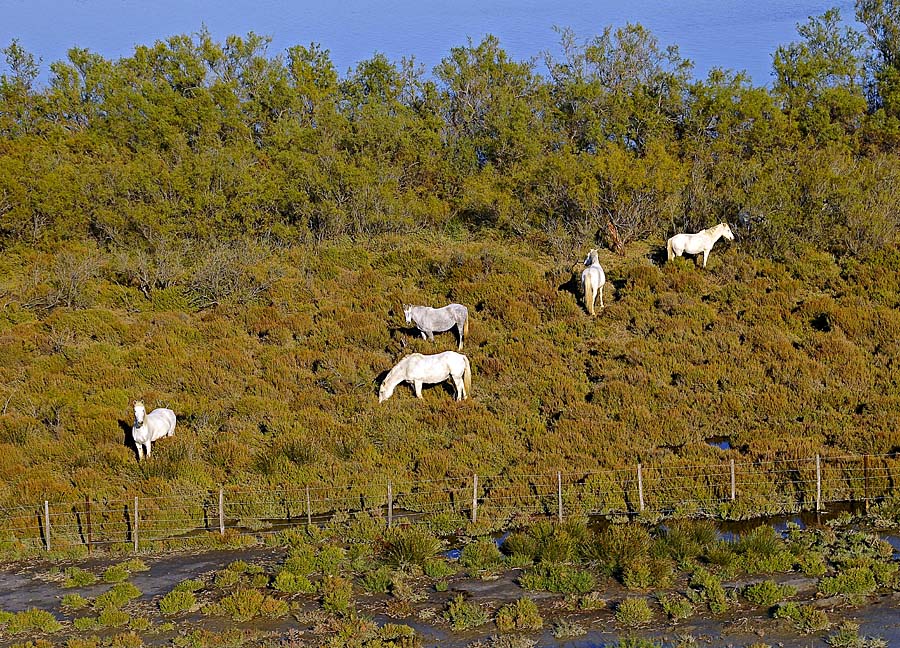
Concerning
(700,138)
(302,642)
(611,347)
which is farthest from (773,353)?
(700,138)

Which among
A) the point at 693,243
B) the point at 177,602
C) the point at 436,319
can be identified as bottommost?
the point at 177,602

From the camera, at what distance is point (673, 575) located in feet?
34.6

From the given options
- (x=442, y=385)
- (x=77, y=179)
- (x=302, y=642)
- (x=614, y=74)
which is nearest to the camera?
(x=302, y=642)

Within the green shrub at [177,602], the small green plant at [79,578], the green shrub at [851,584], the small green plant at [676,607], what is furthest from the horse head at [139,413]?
the green shrub at [851,584]

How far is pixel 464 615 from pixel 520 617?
70 cm

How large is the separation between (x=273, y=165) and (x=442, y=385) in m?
17.3

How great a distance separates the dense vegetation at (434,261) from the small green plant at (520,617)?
471cm

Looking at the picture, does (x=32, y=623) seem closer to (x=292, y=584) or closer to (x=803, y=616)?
(x=292, y=584)

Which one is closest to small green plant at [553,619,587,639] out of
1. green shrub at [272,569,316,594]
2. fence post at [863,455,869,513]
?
green shrub at [272,569,316,594]

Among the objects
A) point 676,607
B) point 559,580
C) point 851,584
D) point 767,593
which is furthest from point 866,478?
point 559,580

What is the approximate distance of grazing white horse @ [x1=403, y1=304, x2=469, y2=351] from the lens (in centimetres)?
2019

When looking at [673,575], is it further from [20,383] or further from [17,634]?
[20,383]

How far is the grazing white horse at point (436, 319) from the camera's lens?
2019 cm

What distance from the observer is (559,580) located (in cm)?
1045
